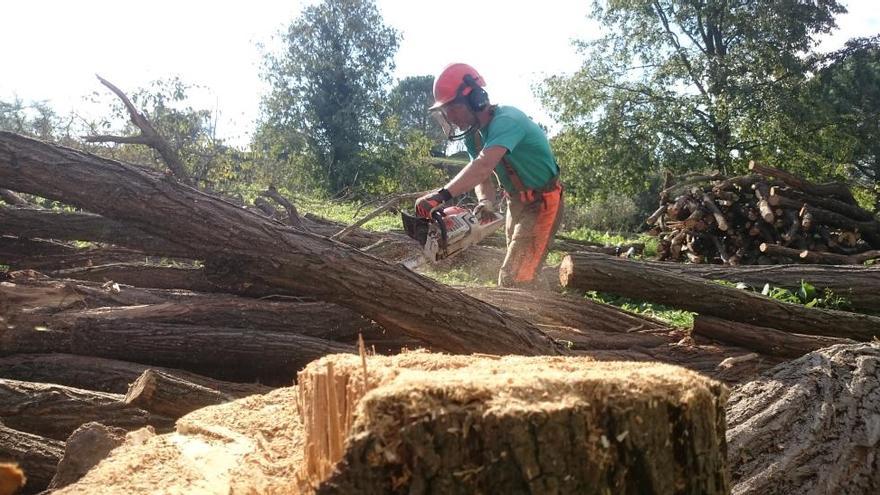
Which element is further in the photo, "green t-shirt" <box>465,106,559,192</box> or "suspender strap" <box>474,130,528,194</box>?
"suspender strap" <box>474,130,528,194</box>

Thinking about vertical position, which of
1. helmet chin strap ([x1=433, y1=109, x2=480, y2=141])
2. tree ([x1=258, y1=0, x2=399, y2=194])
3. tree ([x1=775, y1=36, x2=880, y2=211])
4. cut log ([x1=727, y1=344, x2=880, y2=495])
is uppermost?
tree ([x1=258, y1=0, x2=399, y2=194])

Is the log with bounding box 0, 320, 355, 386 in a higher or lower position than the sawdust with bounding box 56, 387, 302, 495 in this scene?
higher

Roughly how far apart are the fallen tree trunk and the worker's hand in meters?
2.72

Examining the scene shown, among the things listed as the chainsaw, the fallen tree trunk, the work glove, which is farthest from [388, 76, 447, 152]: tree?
the work glove

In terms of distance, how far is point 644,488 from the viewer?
150cm

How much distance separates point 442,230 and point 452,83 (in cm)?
114

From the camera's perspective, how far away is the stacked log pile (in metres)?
10.5

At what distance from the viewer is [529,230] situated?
568 centimetres

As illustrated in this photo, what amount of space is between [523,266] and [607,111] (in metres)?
16.1

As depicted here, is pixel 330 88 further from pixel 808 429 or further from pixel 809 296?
pixel 808 429

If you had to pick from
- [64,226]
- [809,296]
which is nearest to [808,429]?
[64,226]

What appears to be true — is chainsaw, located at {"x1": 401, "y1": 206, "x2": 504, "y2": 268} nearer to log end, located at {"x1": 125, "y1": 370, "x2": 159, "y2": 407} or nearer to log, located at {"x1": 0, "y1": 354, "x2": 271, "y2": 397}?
log, located at {"x1": 0, "y1": 354, "x2": 271, "y2": 397}

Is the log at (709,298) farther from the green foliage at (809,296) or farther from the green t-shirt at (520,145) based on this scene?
the green foliage at (809,296)

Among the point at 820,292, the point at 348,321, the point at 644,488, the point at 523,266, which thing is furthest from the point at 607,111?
the point at 644,488
